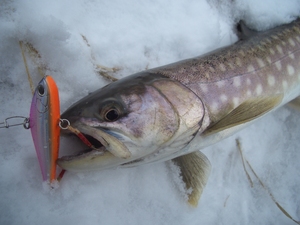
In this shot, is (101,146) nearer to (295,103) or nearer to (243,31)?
(243,31)

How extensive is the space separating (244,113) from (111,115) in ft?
3.00

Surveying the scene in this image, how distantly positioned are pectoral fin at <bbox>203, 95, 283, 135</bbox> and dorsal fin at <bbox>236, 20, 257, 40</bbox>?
0.83 meters

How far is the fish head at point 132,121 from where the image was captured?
137 centimetres

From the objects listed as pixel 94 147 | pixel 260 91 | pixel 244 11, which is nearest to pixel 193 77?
pixel 260 91

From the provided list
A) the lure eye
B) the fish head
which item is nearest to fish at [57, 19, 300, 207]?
the fish head

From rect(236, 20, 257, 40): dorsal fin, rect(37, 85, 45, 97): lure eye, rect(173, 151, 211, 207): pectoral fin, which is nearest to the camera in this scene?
rect(37, 85, 45, 97): lure eye

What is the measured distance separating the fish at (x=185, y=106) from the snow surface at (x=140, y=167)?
10.6 inches

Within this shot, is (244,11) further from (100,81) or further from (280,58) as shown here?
(100,81)

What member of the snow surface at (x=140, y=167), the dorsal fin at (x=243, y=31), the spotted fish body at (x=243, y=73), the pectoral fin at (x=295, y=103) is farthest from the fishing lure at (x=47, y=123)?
the pectoral fin at (x=295, y=103)

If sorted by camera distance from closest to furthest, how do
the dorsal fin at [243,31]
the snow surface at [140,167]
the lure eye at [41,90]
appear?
the lure eye at [41,90] < the snow surface at [140,167] < the dorsal fin at [243,31]

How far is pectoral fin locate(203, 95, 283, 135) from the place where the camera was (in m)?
1.64

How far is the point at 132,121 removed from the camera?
54.9 inches

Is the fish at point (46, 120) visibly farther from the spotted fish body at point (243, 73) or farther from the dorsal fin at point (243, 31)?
the dorsal fin at point (243, 31)

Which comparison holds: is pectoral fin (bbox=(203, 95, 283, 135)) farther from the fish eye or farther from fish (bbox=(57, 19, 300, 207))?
the fish eye
